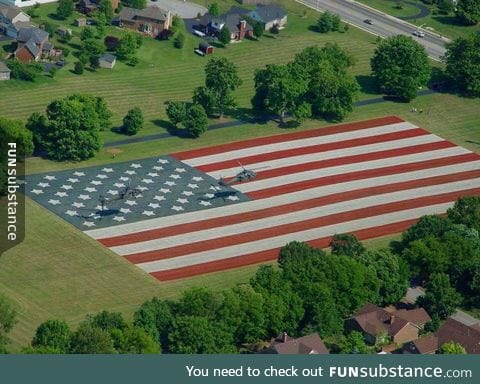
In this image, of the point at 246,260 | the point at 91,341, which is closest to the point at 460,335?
the point at 246,260

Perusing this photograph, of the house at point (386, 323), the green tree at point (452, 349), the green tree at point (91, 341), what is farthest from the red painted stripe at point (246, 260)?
the green tree at point (452, 349)

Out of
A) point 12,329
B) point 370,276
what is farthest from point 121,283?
point 370,276

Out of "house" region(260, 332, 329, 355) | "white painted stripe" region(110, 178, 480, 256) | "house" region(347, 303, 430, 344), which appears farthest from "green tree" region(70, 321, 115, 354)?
"white painted stripe" region(110, 178, 480, 256)

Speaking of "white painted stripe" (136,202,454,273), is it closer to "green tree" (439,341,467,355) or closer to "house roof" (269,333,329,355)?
"house roof" (269,333,329,355)

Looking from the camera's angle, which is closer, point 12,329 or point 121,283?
point 12,329

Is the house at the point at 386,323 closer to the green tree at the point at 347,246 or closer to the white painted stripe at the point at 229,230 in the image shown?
the green tree at the point at 347,246

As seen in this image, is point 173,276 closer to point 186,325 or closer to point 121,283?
point 121,283

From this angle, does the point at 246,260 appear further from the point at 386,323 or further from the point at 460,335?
the point at 460,335
